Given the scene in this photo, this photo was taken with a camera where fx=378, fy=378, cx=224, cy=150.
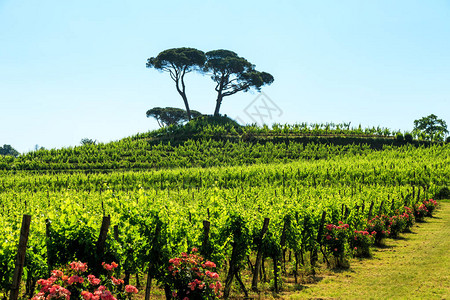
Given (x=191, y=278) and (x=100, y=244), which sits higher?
(x=100, y=244)

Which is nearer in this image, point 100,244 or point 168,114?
point 100,244

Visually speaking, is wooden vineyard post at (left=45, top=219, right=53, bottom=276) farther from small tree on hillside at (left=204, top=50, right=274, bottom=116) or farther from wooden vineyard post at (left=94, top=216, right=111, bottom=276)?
small tree on hillside at (left=204, top=50, right=274, bottom=116)

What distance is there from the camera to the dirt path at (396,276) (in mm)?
9352

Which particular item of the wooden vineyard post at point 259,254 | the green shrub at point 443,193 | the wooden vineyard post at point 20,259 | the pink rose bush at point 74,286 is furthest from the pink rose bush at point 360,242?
the green shrub at point 443,193

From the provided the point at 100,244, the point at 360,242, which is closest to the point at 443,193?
the point at 360,242

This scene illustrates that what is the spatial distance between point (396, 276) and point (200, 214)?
593 cm

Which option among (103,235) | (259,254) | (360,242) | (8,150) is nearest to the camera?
(103,235)

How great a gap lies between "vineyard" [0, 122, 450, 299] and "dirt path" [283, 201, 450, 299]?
76cm

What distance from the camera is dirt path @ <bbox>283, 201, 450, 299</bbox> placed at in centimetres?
935

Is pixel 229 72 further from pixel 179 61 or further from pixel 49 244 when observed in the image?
pixel 49 244

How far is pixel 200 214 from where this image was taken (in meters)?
10.4

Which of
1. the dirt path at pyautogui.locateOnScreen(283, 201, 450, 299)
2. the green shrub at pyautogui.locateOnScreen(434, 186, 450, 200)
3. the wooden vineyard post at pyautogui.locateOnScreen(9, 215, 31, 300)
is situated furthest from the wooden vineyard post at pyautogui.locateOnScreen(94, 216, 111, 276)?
the green shrub at pyautogui.locateOnScreen(434, 186, 450, 200)

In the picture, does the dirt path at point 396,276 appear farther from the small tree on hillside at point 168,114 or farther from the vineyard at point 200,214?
the small tree on hillside at point 168,114

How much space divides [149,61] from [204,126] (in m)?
16.4
